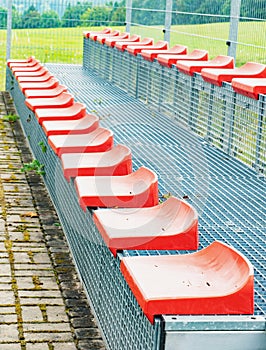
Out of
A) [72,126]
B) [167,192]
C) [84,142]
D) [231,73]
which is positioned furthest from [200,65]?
[167,192]

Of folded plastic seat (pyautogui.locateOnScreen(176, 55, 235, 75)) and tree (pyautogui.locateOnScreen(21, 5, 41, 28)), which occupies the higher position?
tree (pyautogui.locateOnScreen(21, 5, 41, 28))

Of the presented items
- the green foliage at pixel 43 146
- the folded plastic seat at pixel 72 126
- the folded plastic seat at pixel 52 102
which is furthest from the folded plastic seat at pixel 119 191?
the folded plastic seat at pixel 52 102

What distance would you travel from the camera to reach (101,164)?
6070 mm

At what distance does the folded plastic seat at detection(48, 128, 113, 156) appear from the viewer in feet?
22.0

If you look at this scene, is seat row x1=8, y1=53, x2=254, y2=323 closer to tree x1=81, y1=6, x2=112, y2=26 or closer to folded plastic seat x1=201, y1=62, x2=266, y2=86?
folded plastic seat x1=201, y1=62, x2=266, y2=86

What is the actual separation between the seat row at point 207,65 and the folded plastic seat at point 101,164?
1245 millimetres

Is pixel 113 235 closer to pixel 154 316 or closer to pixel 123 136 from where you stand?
pixel 154 316

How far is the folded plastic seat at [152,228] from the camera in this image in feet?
14.4

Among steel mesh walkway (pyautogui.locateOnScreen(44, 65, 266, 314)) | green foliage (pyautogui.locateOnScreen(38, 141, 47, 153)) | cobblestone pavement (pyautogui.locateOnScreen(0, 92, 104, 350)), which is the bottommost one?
cobblestone pavement (pyautogui.locateOnScreen(0, 92, 104, 350))

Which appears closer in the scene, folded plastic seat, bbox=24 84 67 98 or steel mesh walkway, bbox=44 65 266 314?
steel mesh walkway, bbox=44 65 266 314

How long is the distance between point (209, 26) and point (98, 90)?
2243 mm

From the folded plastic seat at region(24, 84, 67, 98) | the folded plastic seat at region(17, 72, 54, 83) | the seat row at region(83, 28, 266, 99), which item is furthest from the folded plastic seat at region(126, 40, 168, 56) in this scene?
the folded plastic seat at region(24, 84, 67, 98)

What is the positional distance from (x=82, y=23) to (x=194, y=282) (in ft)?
44.1

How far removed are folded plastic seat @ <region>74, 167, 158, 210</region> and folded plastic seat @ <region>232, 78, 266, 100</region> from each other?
1.42 metres
